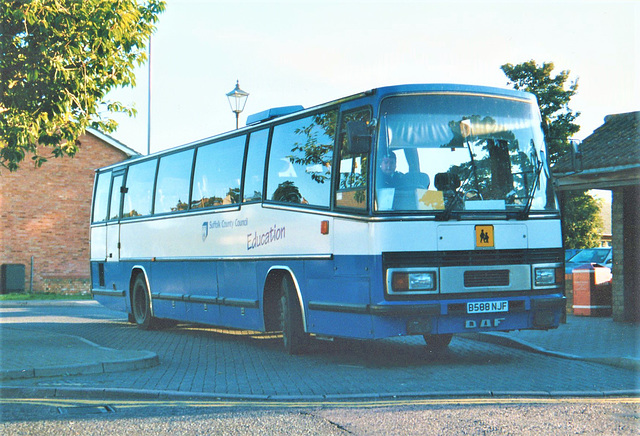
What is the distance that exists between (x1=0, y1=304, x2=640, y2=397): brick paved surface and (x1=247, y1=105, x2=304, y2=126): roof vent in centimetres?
342

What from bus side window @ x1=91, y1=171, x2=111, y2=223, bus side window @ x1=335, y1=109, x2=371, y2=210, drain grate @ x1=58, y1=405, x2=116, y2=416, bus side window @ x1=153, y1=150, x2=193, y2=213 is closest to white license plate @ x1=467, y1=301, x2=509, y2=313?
bus side window @ x1=335, y1=109, x2=371, y2=210

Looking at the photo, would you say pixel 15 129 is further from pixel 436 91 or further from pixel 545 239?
pixel 545 239

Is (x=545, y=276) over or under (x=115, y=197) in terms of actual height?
under

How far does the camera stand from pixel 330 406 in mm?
7531

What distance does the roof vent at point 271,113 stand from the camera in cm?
1235

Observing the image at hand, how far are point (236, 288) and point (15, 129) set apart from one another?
408cm

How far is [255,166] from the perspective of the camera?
12.8 metres

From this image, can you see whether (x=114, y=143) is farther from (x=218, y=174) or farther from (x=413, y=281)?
(x=413, y=281)

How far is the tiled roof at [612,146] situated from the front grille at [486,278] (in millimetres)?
5168

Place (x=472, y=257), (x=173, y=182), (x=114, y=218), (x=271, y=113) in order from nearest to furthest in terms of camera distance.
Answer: (x=472, y=257)
(x=271, y=113)
(x=173, y=182)
(x=114, y=218)

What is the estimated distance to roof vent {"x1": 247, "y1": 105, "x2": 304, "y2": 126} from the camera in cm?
1235

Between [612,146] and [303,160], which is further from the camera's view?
[612,146]

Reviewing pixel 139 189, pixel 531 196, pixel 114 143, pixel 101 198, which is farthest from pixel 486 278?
pixel 114 143

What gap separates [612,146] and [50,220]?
961 inches
